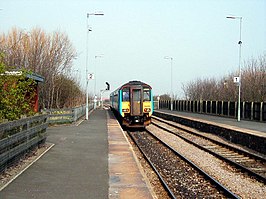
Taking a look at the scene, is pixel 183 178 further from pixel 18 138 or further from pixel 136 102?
pixel 136 102

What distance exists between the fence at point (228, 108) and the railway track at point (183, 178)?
17.5 metres

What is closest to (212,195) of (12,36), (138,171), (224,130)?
(138,171)

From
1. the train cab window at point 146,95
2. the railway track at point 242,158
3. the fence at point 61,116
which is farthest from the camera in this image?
the train cab window at point 146,95

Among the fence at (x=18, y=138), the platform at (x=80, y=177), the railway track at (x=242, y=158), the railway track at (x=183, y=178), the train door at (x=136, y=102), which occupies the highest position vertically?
the train door at (x=136, y=102)

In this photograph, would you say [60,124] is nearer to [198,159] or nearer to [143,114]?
[143,114]

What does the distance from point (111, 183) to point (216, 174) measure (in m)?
4.23

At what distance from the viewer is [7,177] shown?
835 centimetres

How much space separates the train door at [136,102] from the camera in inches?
1016

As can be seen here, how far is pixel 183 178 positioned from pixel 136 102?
1522cm

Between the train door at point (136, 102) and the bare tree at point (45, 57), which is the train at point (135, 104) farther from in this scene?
the bare tree at point (45, 57)

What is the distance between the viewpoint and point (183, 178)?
10836 millimetres

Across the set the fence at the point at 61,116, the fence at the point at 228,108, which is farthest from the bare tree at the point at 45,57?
the fence at the point at 228,108

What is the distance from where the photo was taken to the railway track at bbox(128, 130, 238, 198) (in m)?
8.88

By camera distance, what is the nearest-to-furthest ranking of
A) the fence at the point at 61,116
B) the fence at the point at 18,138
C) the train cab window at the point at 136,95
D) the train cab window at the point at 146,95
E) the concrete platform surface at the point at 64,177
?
the concrete platform surface at the point at 64,177
the fence at the point at 18,138
the fence at the point at 61,116
the train cab window at the point at 136,95
the train cab window at the point at 146,95
